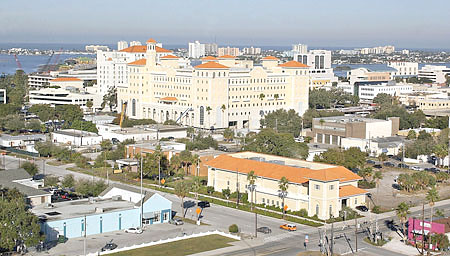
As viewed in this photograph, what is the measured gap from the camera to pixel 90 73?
148 metres

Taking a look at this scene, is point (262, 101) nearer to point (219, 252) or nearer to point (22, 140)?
point (22, 140)

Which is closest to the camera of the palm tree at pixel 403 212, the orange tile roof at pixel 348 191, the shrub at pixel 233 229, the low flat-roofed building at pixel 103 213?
the low flat-roofed building at pixel 103 213

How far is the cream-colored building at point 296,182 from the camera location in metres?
45.6

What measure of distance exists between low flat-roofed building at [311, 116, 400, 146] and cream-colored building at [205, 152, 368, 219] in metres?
24.4


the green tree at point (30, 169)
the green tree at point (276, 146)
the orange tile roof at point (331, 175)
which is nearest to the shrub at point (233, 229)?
the orange tile roof at point (331, 175)

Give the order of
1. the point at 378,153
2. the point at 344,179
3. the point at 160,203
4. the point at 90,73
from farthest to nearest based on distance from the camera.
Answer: the point at 90,73 < the point at 378,153 < the point at 344,179 < the point at 160,203

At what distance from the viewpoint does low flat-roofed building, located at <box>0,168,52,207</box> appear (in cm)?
4406

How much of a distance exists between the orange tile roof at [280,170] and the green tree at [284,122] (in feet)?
99.0

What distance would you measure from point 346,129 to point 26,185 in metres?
39.7

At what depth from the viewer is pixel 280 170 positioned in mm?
48844

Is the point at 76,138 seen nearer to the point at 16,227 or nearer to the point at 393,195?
the point at 393,195

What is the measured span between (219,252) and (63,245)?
8.43 meters

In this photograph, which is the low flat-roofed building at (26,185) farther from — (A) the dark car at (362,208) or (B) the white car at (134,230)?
(A) the dark car at (362,208)

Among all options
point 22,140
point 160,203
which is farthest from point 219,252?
point 22,140
